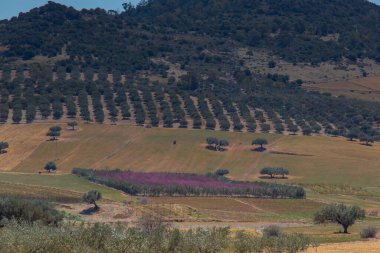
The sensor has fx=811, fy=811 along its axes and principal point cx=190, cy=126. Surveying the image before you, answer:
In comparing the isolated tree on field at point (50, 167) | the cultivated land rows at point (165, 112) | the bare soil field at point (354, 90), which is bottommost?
the isolated tree on field at point (50, 167)

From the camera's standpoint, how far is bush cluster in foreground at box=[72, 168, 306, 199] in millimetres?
98000

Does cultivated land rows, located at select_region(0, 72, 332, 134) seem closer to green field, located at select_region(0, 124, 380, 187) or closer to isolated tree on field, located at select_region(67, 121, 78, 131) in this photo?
isolated tree on field, located at select_region(67, 121, 78, 131)

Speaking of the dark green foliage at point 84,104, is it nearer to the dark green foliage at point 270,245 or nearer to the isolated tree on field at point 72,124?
the isolated tree on field at point 72,124

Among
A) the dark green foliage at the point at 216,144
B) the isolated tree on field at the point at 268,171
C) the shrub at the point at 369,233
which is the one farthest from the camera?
the dark green foliage at the point at 216,144

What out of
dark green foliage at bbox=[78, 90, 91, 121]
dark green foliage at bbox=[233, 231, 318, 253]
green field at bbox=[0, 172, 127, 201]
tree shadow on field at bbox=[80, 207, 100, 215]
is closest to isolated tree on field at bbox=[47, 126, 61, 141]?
dark green foliage at bbox=[78, 90, 91, 121]

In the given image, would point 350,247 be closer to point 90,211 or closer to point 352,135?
point 90,211

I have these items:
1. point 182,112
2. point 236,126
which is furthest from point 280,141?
point 182,112

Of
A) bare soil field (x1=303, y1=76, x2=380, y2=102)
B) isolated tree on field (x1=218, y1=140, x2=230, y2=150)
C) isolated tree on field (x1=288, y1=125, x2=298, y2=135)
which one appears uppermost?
bare soil field (x1=303, y1=76, x2=380, y2=102)

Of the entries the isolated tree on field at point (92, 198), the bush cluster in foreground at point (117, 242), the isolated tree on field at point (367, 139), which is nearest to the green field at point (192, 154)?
the isolated tree on field at point (367, 139)

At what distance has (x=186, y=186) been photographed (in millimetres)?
99500

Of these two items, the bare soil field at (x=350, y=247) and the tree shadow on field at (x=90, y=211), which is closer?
the bare soil field at (x=350, y=247)

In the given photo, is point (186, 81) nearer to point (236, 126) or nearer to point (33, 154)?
point (236, 126)

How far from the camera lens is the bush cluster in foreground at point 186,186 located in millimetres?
98000

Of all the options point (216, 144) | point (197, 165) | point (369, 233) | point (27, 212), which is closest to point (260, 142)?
point (216, 144)
